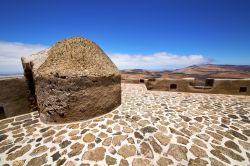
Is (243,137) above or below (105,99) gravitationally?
below

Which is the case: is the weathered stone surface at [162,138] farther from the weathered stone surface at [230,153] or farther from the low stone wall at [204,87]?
the low stone wall at [204,87]

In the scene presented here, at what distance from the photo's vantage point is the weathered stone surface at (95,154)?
97.3 inches

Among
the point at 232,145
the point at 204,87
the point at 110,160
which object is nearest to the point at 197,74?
the point at 204,87

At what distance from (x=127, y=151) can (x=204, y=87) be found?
7.71 m

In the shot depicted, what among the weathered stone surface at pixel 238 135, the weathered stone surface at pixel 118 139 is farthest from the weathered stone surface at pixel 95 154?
the weathered stone surface at pixel 238 135

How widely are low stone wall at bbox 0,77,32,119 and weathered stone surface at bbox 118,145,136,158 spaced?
14.3 feet

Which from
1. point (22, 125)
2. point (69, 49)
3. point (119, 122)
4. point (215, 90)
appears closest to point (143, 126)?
point (119, 122)

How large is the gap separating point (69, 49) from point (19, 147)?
318 cm

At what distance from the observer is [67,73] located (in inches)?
142

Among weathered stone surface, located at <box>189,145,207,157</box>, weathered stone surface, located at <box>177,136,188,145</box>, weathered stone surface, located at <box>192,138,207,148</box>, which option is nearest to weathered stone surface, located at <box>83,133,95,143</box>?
weathered stone surface, located at <box>177,136,188,145</box>

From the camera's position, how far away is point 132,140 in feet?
9.83

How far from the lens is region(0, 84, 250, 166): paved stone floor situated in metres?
2.46

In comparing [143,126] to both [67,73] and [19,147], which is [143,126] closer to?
[67,73]

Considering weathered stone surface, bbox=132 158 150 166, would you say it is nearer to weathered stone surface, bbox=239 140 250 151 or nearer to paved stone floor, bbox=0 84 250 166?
paved stone floor, bbox=0 84 250 166
